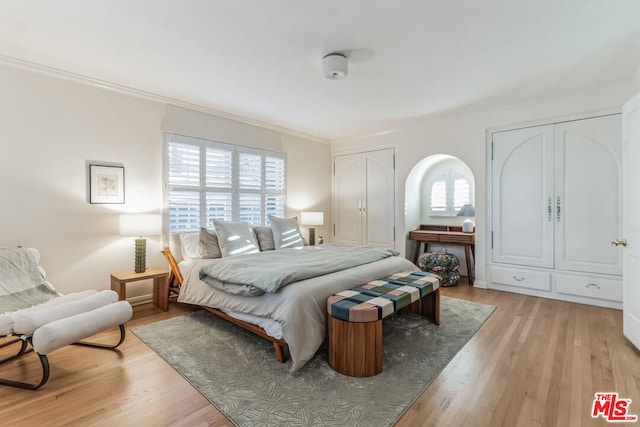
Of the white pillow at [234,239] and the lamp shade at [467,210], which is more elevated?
the lamp shade at [467,210]

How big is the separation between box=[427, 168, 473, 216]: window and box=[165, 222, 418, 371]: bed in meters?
2.51

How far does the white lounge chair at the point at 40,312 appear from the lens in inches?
77.4

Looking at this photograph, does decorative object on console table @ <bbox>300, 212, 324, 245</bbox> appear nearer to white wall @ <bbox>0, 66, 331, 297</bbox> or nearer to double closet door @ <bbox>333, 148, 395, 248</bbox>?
double closet door @ <bbox>333, 148, 395, 248</bbox>

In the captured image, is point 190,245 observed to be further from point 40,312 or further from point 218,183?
point 40,312

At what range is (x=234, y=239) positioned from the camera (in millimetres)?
3742

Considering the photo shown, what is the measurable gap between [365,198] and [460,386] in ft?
12.9

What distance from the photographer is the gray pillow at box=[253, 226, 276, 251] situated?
13.7 ft

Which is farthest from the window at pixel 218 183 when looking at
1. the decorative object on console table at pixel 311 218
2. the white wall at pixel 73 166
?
the decorative object on console table at pixel 311 218

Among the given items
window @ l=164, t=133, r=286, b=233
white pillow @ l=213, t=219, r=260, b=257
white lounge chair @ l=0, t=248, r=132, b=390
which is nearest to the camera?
white lounge chair @ l=0, t=248, r=132, b=390

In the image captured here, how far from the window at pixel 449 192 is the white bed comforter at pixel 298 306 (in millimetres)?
2925

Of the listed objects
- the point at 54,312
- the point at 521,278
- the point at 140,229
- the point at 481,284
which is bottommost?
the point at 481,284

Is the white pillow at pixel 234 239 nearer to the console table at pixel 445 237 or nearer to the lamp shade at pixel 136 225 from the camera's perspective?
the lamp shade at pixel 136 225

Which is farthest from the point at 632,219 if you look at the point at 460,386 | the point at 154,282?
the point at 154,282

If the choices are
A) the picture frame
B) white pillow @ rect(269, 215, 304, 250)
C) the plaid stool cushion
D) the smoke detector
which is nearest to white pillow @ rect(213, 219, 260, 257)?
white pillow @ rect(269, 215, 304, 250)
